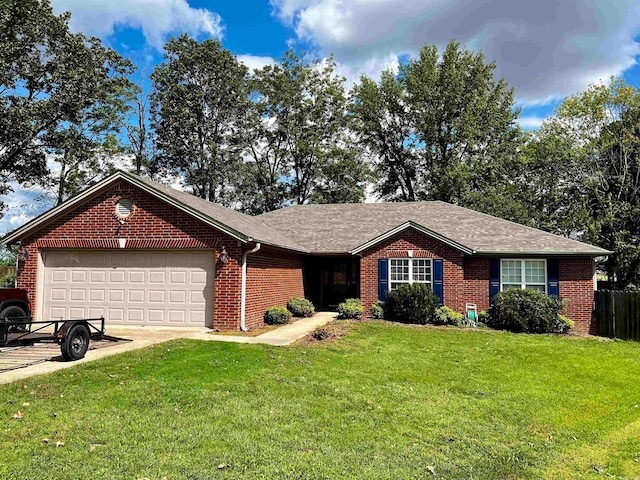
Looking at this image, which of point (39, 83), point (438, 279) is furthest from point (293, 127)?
point (438, 279)

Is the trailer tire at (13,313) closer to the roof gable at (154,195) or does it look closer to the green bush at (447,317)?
the roof gable at (154,195)

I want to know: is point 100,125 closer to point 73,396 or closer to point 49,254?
point 49,254

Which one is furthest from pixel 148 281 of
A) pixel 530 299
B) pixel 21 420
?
pixel 530 299

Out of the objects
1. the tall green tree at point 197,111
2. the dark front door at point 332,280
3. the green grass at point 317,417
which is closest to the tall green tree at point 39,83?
the tall green tree at point 197,111

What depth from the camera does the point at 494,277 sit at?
51.4 feet

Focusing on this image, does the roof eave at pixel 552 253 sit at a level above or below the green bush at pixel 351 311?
above

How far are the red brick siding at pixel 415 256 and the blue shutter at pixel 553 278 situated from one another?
302 cm

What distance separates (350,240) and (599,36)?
13832mm

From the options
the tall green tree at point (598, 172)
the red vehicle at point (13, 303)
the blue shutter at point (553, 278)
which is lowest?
the red vehicle at point (13, 303)

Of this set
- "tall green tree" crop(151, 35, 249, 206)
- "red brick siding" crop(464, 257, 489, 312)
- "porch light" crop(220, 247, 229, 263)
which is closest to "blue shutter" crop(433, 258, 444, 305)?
"red brick siding" crop(464, 257, 489, 312)

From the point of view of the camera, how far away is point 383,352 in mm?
10031

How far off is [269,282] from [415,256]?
5672mm

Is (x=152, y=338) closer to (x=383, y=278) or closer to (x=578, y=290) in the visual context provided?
(x=383, y=278)

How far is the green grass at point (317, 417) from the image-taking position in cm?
422
